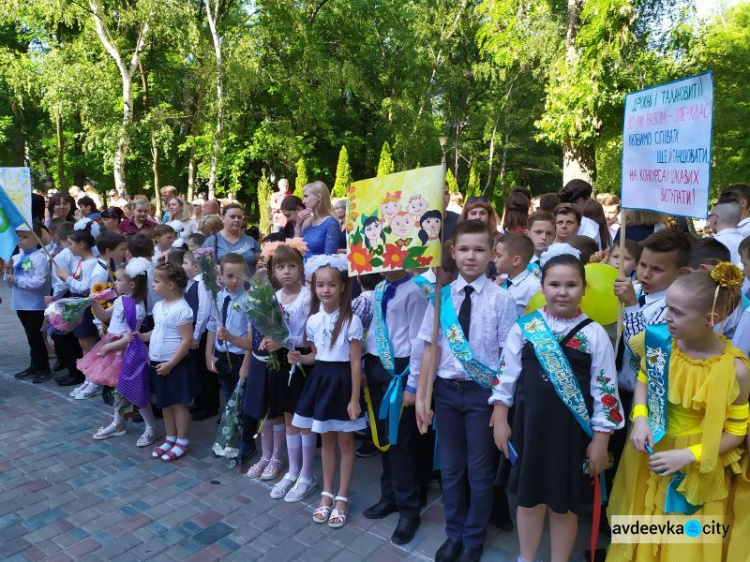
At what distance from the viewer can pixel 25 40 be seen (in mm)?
24062

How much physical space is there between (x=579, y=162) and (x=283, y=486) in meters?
12.2

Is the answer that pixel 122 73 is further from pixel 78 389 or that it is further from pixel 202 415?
pixel 202 415

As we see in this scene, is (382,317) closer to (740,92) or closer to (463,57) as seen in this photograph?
(740,92)

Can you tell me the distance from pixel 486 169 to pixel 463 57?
21.4 ft

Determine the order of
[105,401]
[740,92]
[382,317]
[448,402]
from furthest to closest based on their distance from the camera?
[740,92] → [105,401] → [382,317] → [448,402]

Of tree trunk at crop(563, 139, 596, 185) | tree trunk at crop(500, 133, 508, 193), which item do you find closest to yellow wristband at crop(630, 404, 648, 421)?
tree trunk at crop(563, 139, 596, 185)

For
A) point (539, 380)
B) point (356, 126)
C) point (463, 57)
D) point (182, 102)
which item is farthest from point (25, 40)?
point (539, 380)

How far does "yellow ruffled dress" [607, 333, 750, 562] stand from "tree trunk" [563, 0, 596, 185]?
37.5ft

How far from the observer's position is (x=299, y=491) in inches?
157

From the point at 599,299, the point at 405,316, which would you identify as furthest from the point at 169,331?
the point at 599,299

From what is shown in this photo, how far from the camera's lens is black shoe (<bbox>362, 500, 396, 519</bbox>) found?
12.2 feet

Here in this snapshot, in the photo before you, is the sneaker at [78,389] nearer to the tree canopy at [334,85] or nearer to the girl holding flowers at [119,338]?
the girl holding flowers at [119,338]

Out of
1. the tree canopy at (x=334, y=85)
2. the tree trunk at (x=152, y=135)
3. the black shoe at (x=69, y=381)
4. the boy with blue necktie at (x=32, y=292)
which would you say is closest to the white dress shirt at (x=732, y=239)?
the black shoe at (x=69, y=381)

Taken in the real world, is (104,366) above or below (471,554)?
above
